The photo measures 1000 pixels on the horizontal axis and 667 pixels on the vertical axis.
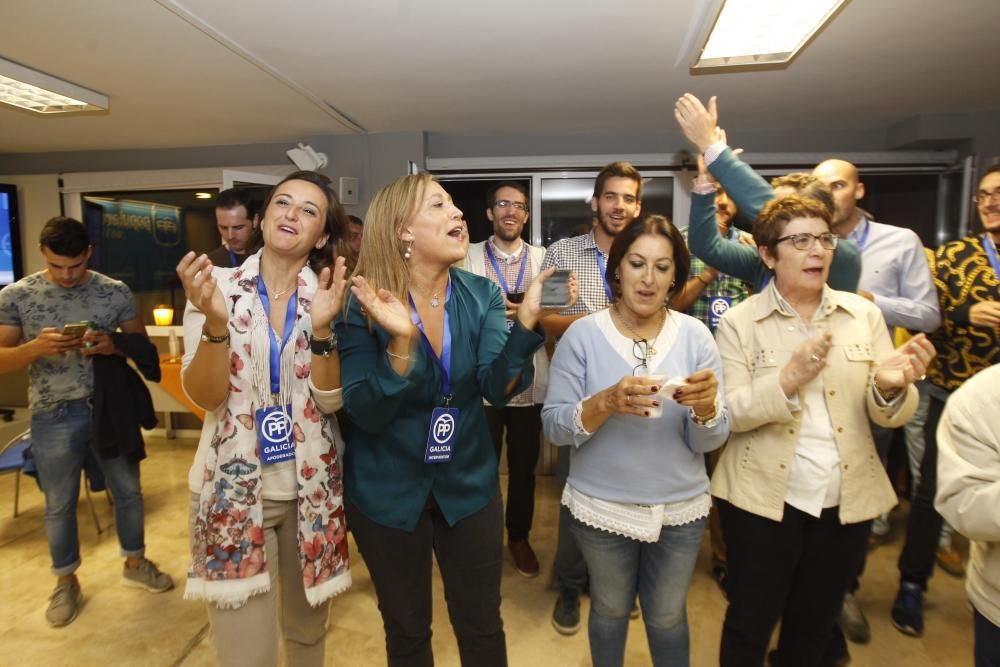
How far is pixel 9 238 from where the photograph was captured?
5.24 meters

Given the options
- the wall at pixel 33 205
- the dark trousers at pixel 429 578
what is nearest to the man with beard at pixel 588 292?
the dark trousers at pixel 429 578

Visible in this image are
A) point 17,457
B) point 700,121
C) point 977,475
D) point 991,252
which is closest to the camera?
point 977,475

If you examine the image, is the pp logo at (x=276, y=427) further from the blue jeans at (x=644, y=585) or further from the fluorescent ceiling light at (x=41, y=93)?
the fluorescent ceiling light at (x=41, y=93)

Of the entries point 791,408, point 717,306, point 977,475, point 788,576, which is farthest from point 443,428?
point 717,306

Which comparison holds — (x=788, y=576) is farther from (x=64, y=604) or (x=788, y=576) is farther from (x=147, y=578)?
(x=64, y=604)

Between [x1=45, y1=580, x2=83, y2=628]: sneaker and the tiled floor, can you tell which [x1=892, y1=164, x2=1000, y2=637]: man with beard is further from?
[x1=45, y1=580, x2=83, y2=628]: sneaker

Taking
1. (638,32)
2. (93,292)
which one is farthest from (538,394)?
(93,292)

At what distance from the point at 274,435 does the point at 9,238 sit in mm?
5770

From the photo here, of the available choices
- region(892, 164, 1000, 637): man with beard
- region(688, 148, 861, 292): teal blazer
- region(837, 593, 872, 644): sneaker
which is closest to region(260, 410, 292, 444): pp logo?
region(688, 148, 861, 292): teal blazer

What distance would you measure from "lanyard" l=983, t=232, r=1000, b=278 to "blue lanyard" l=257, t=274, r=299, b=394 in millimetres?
2571

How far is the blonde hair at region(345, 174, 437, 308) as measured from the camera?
1.43 m

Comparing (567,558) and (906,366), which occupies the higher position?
(906,366)

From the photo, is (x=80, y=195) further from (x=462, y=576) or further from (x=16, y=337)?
(x=462, y=576)

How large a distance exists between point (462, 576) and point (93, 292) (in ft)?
7.36
